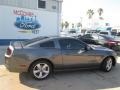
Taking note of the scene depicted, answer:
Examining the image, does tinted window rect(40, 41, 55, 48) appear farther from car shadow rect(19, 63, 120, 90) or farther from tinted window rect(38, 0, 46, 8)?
tinted window rect(38, 0, 46, 8)

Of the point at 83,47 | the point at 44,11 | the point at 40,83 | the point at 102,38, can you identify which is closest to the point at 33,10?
the point at 44,11

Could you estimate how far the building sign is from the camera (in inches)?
641

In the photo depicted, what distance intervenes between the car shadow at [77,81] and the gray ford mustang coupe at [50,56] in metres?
0.32

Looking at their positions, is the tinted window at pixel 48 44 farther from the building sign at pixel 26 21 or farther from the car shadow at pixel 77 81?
the building sign at pixel 26 21

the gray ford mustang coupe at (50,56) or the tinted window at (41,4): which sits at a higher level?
the tinted window at (41,4)

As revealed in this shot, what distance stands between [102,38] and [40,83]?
8.46m

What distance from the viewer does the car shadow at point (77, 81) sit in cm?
639

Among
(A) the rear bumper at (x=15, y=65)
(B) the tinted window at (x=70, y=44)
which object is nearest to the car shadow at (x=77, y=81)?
(A) the rear bumper at (x=15, y=65)

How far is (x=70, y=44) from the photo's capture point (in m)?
7.60

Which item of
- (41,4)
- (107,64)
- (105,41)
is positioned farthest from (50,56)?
(41,4)

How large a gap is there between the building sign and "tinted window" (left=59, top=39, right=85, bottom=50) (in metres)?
9.51

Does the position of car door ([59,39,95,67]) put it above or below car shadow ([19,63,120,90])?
above

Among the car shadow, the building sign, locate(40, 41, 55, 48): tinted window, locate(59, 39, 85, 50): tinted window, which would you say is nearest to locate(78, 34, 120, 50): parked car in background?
the building sign

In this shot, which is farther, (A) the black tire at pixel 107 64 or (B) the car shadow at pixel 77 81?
(A) the black tire at pixel 107 64
